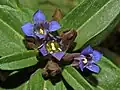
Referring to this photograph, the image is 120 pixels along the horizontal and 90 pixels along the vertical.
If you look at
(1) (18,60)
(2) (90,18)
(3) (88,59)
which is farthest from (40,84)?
(2) (90,18)

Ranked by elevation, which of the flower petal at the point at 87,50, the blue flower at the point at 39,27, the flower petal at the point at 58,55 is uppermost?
the blue flower at the point at 39,27

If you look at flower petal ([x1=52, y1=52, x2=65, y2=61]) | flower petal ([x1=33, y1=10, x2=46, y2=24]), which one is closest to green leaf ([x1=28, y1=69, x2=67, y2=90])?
flower petal ([x1=52, y1=52, x2=65, y2=61])

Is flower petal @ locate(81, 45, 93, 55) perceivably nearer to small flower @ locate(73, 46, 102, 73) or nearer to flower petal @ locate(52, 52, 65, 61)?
small flower @ locate(73, 46, 102, 73)

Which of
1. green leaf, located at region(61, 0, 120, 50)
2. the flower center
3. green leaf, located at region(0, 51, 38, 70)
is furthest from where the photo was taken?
green leaf, located at region(61, 0, 120, 50)

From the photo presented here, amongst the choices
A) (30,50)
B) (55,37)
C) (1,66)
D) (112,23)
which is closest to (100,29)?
(112,23)

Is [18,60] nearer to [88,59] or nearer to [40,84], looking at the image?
[40,84]

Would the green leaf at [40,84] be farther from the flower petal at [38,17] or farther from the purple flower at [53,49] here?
the flower petal at [38,17]

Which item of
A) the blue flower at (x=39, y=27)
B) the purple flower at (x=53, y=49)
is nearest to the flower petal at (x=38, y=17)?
the blue flower at (x=39, y=27)
